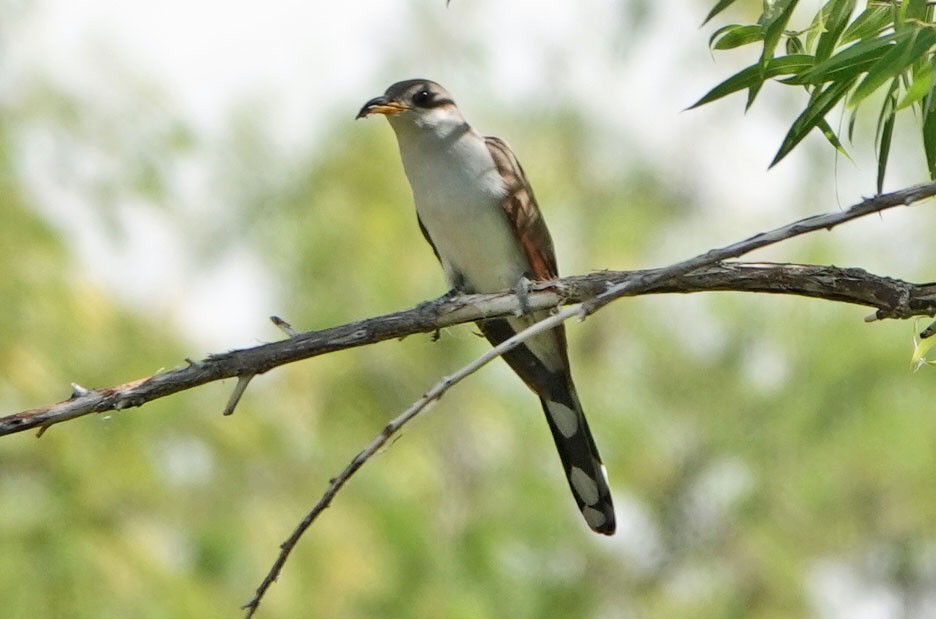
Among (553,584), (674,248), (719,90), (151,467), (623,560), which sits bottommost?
(719,90)

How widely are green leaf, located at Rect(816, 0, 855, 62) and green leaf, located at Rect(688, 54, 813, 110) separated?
0.08 m

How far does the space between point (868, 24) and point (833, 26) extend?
12cm

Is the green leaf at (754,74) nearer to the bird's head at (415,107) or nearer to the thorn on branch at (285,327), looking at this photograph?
the thorn on branch at (285,327)

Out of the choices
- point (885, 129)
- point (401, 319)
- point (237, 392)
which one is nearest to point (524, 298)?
point (401, 319)

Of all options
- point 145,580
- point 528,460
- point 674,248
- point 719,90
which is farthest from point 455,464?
point 719,90

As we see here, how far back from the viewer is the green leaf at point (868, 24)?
274 cm

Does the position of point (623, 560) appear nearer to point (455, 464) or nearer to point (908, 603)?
point (455, 464)

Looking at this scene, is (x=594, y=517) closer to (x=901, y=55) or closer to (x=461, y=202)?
(x=461, y=202)

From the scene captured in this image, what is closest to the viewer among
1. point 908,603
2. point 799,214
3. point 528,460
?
point 528,460

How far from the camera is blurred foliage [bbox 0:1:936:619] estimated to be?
896cm

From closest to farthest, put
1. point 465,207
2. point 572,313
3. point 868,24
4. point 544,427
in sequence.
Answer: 1. point 572,313
2. point 868,24
3. point 465,207
4. point 544,427

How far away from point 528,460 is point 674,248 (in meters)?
3.01

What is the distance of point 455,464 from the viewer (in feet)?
44.0

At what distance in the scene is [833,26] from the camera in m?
2.67
